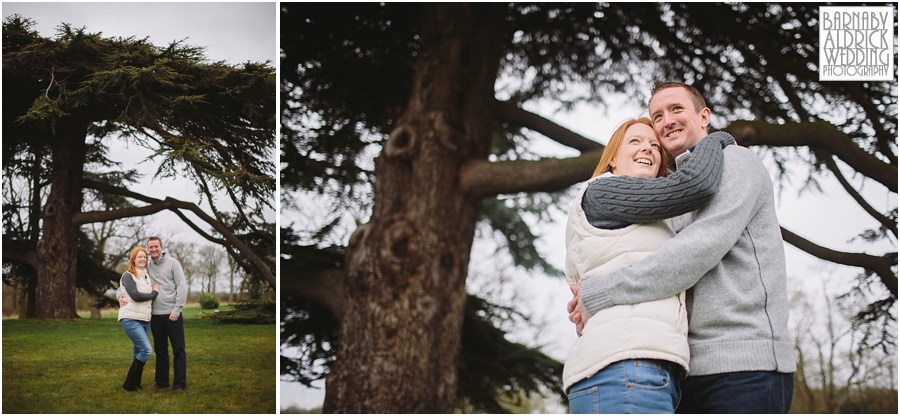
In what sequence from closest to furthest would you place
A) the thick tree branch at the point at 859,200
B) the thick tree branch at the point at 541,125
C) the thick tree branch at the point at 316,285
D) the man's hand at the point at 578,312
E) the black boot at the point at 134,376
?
the man's hand at the point at 578,312
the black boot at the point at 134,376
the thick tree branch at the point at 316,285
the thick tree branch at the point at 859,200
the thick tree branch at the point at 541,125

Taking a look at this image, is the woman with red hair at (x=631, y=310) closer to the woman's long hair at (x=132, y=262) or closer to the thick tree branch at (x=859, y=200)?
the woman's long hair at (x=132, y=262)

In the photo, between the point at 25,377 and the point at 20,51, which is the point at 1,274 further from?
the point at 20,51

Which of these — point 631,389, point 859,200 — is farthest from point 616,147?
point 859,200

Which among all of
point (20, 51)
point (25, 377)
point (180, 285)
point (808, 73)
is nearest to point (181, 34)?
point (20, 51)

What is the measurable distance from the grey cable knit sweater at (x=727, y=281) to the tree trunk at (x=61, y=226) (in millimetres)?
3324

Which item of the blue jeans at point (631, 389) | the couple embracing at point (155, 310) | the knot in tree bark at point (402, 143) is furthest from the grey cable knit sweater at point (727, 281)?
the knot in tree bark at point (402, 143)

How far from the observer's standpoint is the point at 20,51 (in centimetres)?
361

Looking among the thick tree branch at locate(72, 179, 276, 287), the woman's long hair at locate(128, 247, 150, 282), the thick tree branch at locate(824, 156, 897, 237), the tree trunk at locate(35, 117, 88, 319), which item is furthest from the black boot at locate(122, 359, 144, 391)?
the thick tree branch at locate(824, 156, 897, 237)

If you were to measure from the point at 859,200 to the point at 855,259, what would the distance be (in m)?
0.46

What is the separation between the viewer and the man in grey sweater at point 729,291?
4.20ft

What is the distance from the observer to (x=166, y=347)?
343 centimetres

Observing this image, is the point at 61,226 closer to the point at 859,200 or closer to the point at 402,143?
the point at 402,143

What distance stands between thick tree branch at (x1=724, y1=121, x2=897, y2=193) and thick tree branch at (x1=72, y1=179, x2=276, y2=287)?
9.67 ft

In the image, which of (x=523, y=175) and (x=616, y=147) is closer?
(x=616, y=147)
